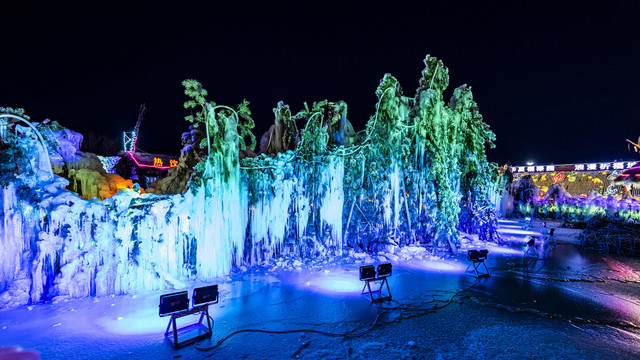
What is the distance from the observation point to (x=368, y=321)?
5.91 m

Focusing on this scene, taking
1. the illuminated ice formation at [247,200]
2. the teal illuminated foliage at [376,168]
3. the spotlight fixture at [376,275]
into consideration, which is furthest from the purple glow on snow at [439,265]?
the spotlight fixture at [376,275]

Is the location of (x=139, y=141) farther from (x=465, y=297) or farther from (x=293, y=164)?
(x=465, y=297)

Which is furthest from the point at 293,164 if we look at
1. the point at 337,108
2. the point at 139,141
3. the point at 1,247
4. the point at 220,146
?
the point at 139,141

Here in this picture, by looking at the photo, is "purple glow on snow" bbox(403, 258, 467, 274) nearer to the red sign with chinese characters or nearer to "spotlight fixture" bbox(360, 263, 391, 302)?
"spotlight fixture" bbox(360, 263, 391, 302)

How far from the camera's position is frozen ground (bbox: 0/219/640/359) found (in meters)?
4.84

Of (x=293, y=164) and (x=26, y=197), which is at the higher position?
(x=293, y=164)

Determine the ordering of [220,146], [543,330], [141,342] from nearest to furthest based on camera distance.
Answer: [141,342], [543,330], [220,146]

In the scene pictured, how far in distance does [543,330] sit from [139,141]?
3161 centimetres

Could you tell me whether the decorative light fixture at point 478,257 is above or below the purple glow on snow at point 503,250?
above

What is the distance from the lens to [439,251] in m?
12.8

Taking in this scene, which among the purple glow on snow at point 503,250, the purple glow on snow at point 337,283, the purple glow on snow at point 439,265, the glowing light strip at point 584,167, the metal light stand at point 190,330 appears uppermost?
the glowing light strip at point 584,167

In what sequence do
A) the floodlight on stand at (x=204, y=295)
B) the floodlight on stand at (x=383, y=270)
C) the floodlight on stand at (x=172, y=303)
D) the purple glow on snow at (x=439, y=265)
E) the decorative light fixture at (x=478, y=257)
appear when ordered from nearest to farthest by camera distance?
1. the floodlight on stand at (x=172, y=303)
2. the floodlight on stand at (x=204, y=295)
3. the floodlight on stand at (x=383, y=270)
4. the decorative light fixture at (x=478, y=257)
5. the purple glow on snow at (x=439, y=265)

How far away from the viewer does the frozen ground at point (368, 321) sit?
484 centimetres

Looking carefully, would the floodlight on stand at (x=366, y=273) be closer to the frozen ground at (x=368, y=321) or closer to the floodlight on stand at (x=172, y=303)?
the frozen ground at (x=368, y=321)
